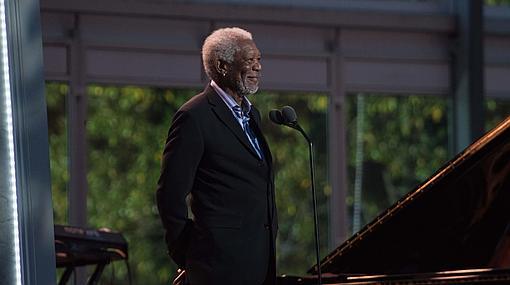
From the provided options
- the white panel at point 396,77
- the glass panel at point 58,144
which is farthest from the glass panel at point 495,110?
the glass panel at point 58,144

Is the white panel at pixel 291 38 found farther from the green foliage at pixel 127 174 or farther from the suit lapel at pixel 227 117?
the suit lapel at pixel 227 117

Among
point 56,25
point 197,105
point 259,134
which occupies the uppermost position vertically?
point 56,25

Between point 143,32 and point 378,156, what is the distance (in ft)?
6.85

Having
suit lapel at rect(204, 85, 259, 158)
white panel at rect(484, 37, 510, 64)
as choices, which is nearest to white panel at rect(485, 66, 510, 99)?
white panel at rect(484, 37, 510, 64)

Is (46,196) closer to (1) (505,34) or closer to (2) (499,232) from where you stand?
(2) (499,232)

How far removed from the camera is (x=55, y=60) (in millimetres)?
9422

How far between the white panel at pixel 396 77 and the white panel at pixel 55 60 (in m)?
2.27

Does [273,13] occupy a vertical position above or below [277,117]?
above

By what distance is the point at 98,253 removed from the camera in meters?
7.62

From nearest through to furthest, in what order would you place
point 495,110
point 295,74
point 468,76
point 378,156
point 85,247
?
point 85,247, point 295,74, point 378,156, point 468,76, point 495,110

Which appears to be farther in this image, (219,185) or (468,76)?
(468,76)

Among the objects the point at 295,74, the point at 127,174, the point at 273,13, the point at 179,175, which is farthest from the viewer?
the point at 295,74

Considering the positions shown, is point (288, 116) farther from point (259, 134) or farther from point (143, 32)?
point (143, 32)

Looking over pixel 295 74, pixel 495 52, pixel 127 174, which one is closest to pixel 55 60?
pixel 127 174
